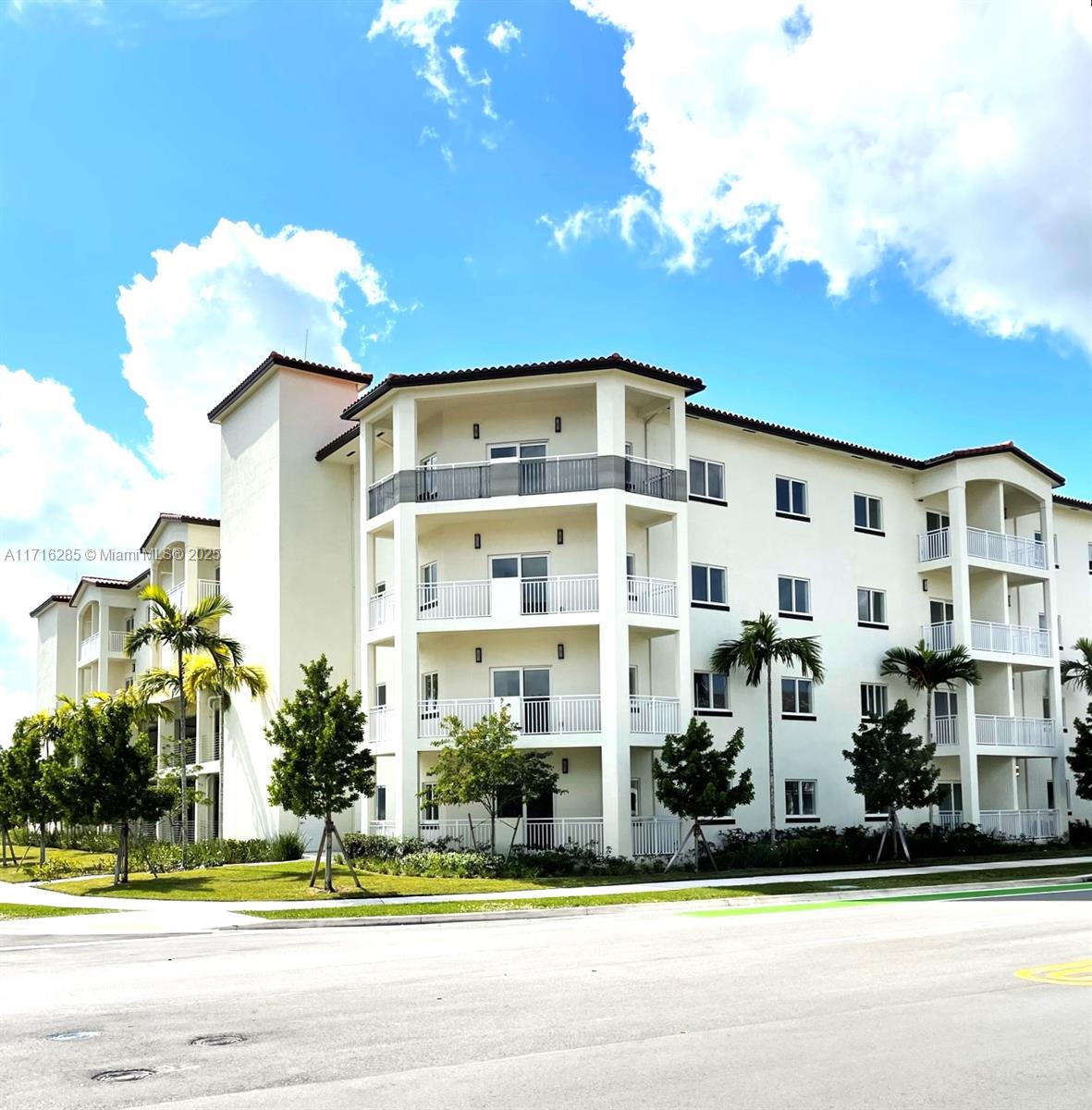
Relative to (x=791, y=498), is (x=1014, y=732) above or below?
below

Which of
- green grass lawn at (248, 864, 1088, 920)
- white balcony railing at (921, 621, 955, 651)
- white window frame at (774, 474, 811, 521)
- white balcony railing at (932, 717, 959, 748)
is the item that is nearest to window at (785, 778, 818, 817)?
white balcony railing at (932, 717, 959, 748)

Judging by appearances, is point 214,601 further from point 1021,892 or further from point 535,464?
point 1021,892

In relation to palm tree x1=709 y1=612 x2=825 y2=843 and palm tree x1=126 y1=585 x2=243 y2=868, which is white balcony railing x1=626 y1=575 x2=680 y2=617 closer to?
palm tree x1=709 y1=612 x2=825 y2=843

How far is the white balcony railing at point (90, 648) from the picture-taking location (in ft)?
206

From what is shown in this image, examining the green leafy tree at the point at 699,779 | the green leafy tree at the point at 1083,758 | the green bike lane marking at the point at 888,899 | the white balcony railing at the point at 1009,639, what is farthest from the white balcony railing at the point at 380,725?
the green leafy tree at the point at 1083,758

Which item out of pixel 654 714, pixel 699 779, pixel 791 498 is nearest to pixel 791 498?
pixel 791 498

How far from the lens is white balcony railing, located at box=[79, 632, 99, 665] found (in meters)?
62.8

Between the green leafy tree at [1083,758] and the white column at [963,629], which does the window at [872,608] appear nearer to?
the white column at [963,629]

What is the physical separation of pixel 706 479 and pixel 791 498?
152 inches

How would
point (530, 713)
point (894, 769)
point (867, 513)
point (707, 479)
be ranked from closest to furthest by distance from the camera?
point (530, 713) < point (894, 769) < point (707, 479) < point (867, 513)

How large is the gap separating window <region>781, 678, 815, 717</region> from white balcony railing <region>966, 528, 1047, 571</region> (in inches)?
319

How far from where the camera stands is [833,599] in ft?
131

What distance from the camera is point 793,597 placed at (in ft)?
128

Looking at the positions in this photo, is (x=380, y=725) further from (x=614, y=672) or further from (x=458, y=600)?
(x=614, y=672)
